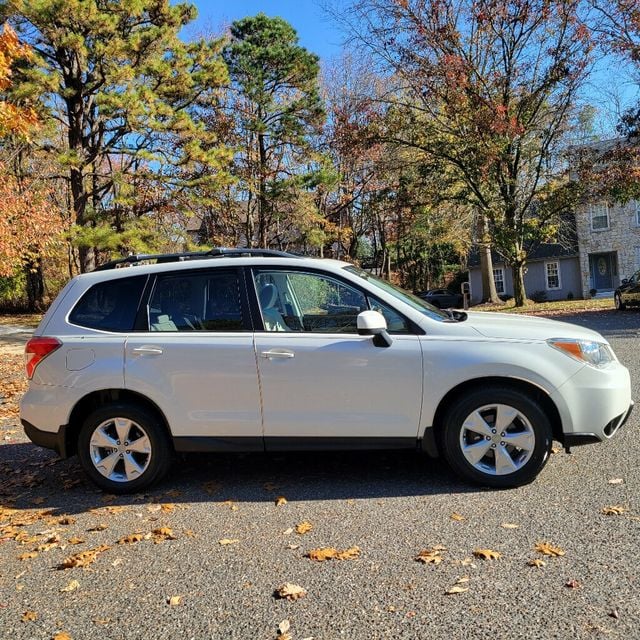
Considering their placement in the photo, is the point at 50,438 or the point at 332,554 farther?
the point at 50,438

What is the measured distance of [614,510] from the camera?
3.88 meters

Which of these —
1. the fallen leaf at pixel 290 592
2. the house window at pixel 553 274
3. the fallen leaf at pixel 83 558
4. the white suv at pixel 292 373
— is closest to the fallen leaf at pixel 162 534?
the fallen leaf at pixel 83 558

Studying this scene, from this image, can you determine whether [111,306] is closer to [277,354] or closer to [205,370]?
[205,370]

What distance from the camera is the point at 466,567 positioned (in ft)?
10.8

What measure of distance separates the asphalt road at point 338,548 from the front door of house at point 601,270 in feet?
110

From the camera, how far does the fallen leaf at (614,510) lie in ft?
12.6

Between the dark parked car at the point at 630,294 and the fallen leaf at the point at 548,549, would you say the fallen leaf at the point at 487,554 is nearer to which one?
the fallen leaf at the point at 548,549

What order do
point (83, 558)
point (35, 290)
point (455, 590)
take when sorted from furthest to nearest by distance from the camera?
point (35, 290) → point (83, 558) → point (455, 590)

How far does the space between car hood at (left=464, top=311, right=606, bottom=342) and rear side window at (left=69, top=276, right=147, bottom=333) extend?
2691 millimetres

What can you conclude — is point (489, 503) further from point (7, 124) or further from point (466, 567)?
point (7, 124)

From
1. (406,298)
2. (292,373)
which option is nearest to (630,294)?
(406,298)

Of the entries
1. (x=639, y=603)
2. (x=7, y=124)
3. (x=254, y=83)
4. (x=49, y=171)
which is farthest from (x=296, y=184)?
(x=639, y=603)

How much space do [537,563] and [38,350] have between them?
3.95 m

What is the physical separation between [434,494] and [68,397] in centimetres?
294
